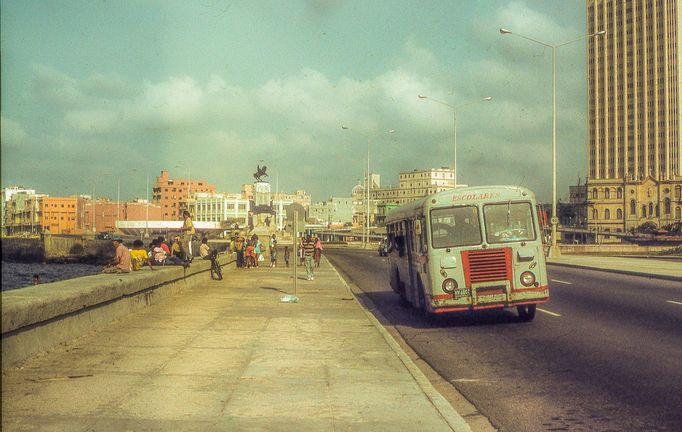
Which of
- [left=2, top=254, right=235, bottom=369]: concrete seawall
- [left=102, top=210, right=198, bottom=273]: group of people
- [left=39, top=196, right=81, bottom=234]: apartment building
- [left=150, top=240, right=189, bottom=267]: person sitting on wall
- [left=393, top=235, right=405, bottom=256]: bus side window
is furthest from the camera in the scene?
[left=39, top=196, right=81, bottom=234]: apartment building

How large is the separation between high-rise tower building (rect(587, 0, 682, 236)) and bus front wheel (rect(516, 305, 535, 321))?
147959mm

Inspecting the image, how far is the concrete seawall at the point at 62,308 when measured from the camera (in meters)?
8.16

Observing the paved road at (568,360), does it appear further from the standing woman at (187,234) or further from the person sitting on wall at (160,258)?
the person sitting on wall at (160,258)

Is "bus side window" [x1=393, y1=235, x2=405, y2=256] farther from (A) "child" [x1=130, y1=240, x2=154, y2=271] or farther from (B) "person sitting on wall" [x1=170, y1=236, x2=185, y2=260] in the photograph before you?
(B) "person sitting on wall" [x1=170, y1=236, x2=185, y2=260]

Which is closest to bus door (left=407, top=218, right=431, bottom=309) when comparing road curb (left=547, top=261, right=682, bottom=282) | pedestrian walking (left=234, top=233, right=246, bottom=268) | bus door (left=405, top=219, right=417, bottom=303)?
bus door (left=405, top=219, right=417, bottom=303)

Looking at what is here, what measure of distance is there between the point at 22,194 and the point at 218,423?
167 meters

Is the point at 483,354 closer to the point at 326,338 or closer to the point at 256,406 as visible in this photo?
the point at 326,338

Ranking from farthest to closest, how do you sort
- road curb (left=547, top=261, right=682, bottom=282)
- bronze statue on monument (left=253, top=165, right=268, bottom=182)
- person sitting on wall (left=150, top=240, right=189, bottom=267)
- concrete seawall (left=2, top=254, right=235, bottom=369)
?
bronze statue on monument (left=253, top=165, right=268, bottom=182) → road curb (left=547, top=261, right=682, bottom=282) → person sitting on wall (left=150, top=240, right=189, bottom=267) → concrete seawall (left=2, top=254, right=235, bottom=369)

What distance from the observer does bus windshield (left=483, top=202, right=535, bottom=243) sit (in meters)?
13.8

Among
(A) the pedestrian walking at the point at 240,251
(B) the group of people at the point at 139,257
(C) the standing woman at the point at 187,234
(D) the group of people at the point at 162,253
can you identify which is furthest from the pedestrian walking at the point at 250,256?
(C) the standing woman at the point at 187,234

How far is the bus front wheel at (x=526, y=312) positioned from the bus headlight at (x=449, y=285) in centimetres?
173

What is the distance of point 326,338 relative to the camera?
11.8 metres

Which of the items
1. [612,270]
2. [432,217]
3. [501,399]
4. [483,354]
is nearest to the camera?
[501,399]

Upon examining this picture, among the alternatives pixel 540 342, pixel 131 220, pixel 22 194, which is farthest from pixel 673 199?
pixel 540 342
